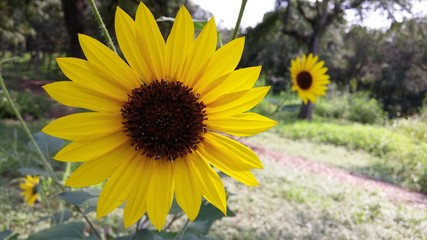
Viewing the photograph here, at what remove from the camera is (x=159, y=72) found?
0.81 m

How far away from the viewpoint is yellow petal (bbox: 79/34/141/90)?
2.31 feet

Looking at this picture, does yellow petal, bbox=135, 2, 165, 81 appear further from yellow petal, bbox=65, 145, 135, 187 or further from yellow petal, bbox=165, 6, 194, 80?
yellow petal, bbox=65, 145, 135, 187

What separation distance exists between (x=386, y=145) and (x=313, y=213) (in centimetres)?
580

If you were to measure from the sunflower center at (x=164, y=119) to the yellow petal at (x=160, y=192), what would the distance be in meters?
0.02

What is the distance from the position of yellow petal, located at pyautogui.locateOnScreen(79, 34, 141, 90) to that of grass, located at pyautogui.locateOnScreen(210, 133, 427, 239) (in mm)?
2815

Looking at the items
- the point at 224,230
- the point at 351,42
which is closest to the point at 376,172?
the point at 224,230

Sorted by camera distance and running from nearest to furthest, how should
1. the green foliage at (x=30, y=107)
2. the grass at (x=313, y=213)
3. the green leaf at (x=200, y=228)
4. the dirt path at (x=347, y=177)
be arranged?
the green leaf at (x=200, y=228) < the grass at (x=313, y=213) < the dirt path at (x=347, y=177) < the green foliage at (x=30, y=107)

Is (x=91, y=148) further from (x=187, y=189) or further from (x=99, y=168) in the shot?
(x=187, y=189)

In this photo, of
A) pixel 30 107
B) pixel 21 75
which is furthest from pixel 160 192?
pixel 21 75

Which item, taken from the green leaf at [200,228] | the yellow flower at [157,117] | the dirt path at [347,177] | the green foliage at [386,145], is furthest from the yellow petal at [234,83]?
the green foliage at [386,145]

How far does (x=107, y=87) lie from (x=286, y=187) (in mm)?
4696

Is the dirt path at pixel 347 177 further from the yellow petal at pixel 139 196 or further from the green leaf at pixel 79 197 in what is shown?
the yellow petal at pixel 139 196

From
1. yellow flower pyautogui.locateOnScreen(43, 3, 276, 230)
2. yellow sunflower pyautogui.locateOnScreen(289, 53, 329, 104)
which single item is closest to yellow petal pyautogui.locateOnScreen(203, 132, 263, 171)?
yellow flower pyautogui.locateOnScreen(43, 3, 276, 230)

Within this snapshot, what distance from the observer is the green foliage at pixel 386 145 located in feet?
23.2
